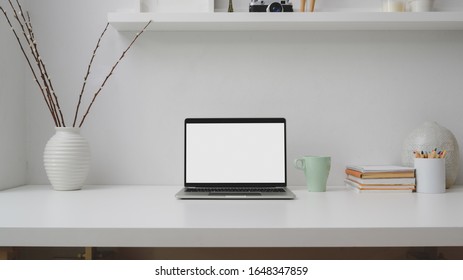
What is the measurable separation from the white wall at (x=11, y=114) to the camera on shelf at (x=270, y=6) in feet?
2.74

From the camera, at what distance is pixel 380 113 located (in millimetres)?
1497

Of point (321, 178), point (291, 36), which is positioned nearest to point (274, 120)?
point (321, 178)

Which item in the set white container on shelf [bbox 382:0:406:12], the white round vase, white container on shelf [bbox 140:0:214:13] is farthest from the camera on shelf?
the white round vase

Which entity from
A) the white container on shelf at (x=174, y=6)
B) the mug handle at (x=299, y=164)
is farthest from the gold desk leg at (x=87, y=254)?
the white container on shelf at (x=174, y=6)

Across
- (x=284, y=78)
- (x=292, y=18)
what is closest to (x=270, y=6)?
(x=292, y=18)

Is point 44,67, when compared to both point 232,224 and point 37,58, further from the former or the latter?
point 232,224

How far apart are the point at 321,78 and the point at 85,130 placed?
34.7 inches

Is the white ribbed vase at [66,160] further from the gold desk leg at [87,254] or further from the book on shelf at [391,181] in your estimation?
the book on shelf at [391,181]

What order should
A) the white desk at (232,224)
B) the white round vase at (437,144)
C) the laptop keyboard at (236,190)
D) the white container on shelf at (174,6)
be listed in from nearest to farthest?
the white desk at (232,224) < the laptop keyboard at (236,190) < the white round vase at (437,144) < the white container on shelf at (174,6)

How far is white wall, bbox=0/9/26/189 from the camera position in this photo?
53.9 inches

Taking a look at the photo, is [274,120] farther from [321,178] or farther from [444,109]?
[444,109]

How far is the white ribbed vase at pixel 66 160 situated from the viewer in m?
1.31

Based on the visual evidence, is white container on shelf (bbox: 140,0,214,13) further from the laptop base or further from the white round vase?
the white round vase

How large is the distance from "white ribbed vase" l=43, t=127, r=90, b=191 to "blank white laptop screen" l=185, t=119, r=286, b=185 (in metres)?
0.34
